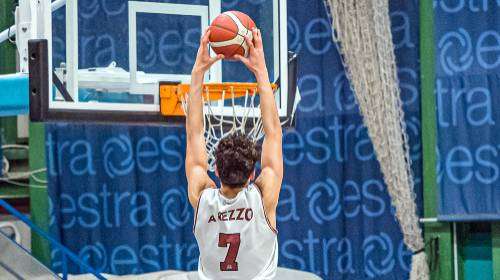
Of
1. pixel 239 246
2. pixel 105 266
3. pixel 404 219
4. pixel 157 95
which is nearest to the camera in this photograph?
pixel 239 246

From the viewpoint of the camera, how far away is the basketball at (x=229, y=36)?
483 centimetres

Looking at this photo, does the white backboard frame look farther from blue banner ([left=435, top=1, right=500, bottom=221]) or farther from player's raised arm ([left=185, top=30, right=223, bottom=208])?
blue banner ([left=435, top=1, right=500, bottom=221])

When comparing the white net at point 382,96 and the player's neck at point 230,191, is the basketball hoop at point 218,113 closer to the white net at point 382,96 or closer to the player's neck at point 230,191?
the player's neck at point 230,191

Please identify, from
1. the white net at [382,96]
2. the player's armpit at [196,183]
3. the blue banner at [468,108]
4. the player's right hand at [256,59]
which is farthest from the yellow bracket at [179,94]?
the blue banner at [468,108]

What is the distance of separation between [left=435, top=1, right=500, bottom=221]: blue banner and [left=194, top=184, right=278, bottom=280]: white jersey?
411 cm

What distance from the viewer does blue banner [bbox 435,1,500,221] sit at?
792 cm

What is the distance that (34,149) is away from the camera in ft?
29.8

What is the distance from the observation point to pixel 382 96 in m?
8.16

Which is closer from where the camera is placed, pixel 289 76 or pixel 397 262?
pixel 289 76

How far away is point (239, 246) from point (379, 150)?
418 centimetres

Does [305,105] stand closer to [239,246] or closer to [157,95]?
→ [157,95]

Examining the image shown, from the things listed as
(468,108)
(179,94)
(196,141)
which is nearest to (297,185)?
(468,108)

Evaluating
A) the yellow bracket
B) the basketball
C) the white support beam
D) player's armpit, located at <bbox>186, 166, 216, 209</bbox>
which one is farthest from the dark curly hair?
the white support beam

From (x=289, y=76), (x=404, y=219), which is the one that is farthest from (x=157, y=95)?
(x=404, y=219)
